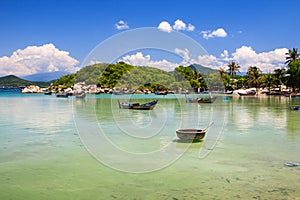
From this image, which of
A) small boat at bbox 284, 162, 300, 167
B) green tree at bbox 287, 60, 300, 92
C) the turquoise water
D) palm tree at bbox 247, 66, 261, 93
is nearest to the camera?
the turquoise water

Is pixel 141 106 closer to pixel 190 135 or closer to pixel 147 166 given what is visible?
pixel 190 135

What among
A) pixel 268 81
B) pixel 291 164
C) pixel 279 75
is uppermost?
pixel 279 75

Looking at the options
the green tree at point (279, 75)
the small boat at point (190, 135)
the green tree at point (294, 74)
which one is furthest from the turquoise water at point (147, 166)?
the green tree at point (279, 75)

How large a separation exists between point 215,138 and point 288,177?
16.7ft

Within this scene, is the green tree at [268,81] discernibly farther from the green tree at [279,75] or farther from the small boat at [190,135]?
the small boat at [190,135]

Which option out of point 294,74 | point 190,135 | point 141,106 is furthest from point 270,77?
point 190,135

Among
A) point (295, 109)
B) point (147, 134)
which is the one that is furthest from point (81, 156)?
point (295, 109)

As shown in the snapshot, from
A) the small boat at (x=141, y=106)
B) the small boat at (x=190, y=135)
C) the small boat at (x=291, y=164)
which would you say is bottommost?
the small boat at (x=291, y=164)

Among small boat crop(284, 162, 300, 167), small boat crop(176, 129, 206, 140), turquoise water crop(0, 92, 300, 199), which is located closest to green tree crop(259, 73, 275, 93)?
turquoise water crop(0, 92, 300, 199)

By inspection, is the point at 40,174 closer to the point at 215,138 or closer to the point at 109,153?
the point at 109,153

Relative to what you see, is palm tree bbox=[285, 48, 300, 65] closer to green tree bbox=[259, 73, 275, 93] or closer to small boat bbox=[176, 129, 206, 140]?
green tree bbox=[259, 73, 275, 93]

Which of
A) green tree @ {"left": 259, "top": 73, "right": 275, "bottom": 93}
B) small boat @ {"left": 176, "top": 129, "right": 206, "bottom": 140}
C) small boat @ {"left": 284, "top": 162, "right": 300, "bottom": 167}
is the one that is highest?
green tree @ {"left": 259, "top": 73, "right": 275, "bottom": 93}

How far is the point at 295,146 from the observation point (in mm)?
10359

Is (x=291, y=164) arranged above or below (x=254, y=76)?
below
